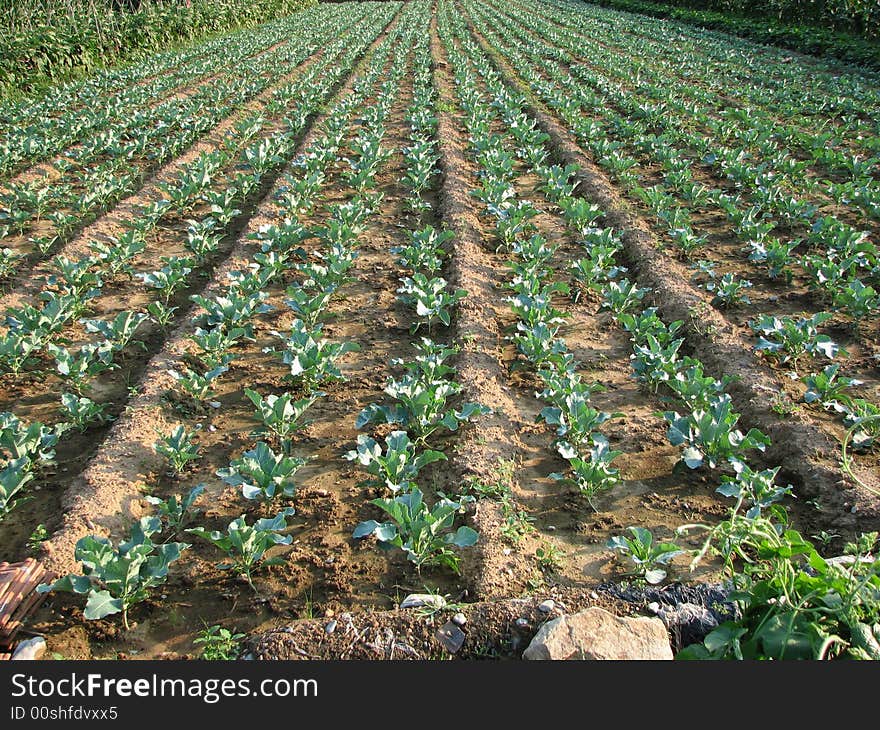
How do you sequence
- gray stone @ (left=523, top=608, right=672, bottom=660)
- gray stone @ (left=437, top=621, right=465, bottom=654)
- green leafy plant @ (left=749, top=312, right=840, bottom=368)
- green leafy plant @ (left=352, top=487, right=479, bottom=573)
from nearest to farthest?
gray stone @ (left=523, top=608, right=672, bottom=660)
gray stone @ (left=437, top=621, right=465, bottom=654)
green leafy plant @ (left=352, top=487, right=479, bottom=573)
green leafy plant @ (left=749, top=312, right=840, bottom=368)

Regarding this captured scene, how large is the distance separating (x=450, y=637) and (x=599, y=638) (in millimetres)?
596

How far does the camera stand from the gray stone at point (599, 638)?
2.29 meters

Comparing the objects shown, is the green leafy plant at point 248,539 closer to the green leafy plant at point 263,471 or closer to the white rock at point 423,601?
the green leafy plant at point 263,471

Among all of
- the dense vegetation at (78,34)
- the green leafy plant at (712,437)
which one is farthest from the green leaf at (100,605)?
the dense vegetation at (78,34)

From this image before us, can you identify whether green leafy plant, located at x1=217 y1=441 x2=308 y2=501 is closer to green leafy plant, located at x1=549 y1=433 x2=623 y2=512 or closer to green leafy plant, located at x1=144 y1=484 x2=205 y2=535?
green leafy plant, located at x1=144 y1=484 x2=205 y2=535

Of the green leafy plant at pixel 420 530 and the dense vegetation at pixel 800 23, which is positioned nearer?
the green leafy plant at pixel 420 530

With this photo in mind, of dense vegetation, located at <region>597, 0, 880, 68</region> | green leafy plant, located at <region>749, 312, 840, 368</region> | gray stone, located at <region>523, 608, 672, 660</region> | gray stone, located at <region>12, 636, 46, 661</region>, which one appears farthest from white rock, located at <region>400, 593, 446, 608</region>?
dense vegetation, located at <region>597, 0, 880, 68</region>

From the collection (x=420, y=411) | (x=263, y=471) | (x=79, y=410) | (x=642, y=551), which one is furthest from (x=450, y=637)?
(x=79, y=410)

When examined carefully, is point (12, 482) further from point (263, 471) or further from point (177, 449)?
point (263, 471)

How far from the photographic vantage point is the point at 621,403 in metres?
4.36

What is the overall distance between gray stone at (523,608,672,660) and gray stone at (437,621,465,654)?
28cm

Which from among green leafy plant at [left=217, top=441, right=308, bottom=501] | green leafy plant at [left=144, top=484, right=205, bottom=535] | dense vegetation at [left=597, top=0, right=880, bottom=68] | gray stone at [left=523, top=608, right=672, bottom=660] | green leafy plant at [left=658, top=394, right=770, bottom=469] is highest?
dense vegetation at [left=597, top=0, right=880, bottom=68]

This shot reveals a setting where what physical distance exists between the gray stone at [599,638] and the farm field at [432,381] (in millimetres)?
233

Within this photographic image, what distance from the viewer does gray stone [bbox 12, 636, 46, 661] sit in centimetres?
260
